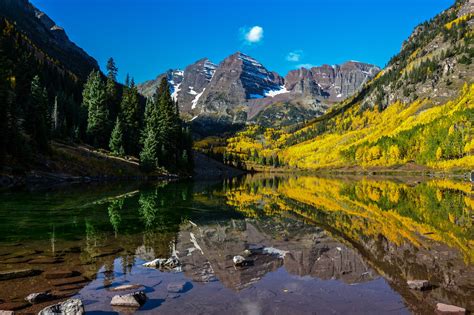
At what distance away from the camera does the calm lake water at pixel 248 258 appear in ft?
37.0

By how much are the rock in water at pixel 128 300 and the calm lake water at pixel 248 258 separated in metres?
0.24

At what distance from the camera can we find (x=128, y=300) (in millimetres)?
10445

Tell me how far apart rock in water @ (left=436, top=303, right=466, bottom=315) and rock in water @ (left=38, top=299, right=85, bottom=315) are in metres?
9.97

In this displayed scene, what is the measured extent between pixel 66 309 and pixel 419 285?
11.1 meters

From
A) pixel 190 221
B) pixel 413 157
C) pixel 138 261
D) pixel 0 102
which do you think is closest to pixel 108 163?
pixel 0 102

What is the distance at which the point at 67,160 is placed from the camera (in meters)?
79.2

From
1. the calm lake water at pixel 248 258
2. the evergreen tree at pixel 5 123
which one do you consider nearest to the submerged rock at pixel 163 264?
the calm lake water at pixel 248 258

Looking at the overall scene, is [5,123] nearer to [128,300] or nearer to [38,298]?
[38,298]

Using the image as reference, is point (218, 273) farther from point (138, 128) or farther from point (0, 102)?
point (138, 128)

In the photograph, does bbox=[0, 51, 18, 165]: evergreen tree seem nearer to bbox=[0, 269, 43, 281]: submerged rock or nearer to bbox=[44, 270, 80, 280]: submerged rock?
bbox=[0, 269, 43, 281]: submerged rock

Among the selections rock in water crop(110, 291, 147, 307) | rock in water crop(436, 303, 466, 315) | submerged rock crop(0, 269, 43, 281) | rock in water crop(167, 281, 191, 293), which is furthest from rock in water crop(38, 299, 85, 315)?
rock in water crop(436, 303, 466, 315)

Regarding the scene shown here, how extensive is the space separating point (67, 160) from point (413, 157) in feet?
484

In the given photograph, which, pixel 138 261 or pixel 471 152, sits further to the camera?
pixel 471 152

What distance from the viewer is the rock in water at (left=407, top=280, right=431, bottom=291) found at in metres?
12.4
